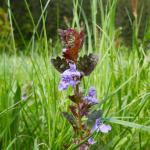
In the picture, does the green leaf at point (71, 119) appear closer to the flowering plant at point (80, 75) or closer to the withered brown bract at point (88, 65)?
the flowering plant at point (80, 75)

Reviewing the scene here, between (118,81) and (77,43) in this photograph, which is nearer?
(77,43)

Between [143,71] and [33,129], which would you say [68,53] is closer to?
[33,129]

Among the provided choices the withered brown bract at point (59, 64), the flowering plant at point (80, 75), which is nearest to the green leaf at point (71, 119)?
the flowering plant at point (80, 75)

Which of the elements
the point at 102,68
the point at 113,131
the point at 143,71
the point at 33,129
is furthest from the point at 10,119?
the point at 143,71

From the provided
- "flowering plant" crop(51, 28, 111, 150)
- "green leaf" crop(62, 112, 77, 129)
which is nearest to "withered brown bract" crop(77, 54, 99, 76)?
"flowering plant" crop(51, 28, 111, 150)

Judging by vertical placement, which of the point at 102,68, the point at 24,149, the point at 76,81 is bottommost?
the point at 24,149

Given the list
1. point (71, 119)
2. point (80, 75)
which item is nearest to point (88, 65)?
point (80, 75)

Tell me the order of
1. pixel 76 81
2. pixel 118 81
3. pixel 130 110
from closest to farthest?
pixel 76 81 < pixel 130 110 < pixel 118 81
